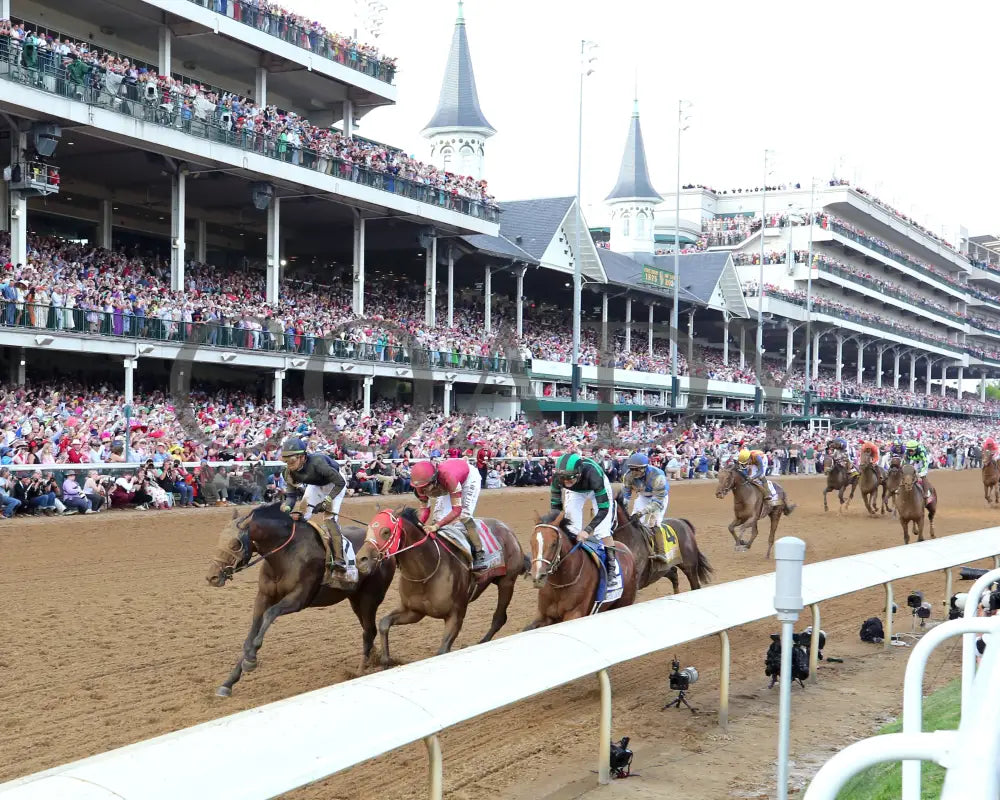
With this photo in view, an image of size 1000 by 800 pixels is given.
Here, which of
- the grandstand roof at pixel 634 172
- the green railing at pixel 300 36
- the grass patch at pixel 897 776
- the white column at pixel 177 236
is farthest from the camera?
the grandstand roof at pixel 634 172

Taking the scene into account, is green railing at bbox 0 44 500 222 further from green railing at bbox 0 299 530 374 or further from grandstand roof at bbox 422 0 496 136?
grandstand roof at bbox 422 0 496 136

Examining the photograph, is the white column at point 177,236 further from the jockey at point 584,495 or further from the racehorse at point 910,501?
the jockey at point 584,495

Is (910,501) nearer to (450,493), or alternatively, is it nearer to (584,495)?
(584,495)

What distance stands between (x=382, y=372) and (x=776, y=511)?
48.8 ft

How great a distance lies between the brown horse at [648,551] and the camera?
9.36 metres

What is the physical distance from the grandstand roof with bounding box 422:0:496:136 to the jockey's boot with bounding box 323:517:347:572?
37.9 meters

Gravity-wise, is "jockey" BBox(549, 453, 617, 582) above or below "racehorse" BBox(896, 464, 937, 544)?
above

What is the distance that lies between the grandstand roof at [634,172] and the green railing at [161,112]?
102 feet

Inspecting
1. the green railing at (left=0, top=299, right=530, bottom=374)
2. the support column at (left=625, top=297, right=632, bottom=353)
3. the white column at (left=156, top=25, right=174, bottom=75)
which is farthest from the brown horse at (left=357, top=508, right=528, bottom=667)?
the support column at (left=625, top=297, right=632, bottom=353)

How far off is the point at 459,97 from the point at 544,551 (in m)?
39.1

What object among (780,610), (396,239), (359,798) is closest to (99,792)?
(359,798)

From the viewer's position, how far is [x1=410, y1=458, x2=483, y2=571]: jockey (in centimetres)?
763

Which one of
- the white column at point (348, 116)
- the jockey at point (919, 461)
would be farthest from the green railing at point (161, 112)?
the jockey at point (919, 461)

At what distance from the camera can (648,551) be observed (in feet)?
31.3
